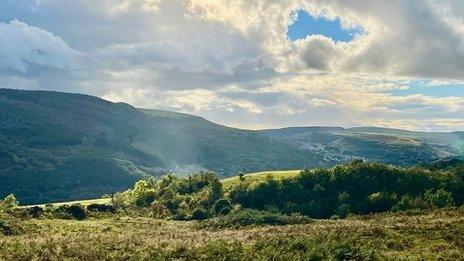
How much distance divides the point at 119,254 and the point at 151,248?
8.79ft

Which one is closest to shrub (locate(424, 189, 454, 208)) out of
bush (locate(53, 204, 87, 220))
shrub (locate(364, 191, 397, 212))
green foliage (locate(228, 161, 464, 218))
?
green foliage (locate(228, 161, 464, 218))

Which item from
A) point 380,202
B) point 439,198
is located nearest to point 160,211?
point 380,202

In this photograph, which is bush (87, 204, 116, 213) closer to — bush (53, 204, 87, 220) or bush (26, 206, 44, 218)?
bush (53, 204, 87, 220)

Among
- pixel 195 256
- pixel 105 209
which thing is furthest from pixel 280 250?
pixel 105 209

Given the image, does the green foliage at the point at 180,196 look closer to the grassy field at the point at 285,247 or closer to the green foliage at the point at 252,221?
the green foliage at the point at 252,221

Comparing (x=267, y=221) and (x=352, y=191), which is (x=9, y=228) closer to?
(x=267, y=221)

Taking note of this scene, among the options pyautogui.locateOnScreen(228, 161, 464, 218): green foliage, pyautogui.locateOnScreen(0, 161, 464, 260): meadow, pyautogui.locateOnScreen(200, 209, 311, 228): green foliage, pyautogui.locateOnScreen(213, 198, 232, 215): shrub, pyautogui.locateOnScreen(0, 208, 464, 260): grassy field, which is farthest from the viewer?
pyautogui.locateOnScreen(213, 198, 232, 215): shrub

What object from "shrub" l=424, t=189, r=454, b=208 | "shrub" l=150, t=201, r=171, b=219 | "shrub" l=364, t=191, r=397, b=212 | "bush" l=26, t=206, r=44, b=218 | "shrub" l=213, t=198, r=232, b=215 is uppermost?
"bush" l=26, t=206, r=44, b=218

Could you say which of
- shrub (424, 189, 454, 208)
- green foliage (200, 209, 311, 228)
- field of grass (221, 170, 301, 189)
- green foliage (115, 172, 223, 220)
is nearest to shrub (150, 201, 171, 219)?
green foliage (115, 172, 223, 220)

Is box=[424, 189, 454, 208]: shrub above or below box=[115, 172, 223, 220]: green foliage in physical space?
above

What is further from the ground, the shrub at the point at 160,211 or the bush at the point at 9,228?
the bush at the point at 9,228

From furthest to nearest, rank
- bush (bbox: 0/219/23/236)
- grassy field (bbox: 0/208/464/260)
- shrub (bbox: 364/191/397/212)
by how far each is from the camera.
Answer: shrub (bbox: 364/191/397/212), bush (bbox: 0/219/23/236), grassy field (bbox: 0/208/464/260)

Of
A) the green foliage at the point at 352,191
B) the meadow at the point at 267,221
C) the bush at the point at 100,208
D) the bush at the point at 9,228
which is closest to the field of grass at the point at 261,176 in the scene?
the meadow at the point at 267,221

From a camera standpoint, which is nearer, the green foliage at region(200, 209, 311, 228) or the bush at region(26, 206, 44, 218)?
the green foliage at region(200, 209, 311, 228)
